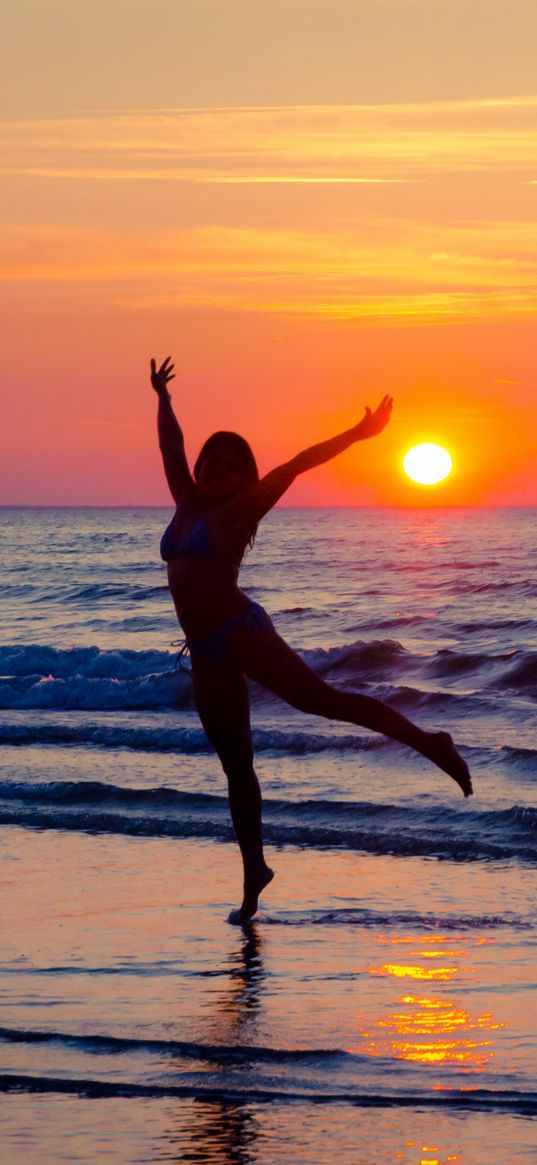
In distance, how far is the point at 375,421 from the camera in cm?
624

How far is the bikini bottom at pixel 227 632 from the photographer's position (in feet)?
21.5

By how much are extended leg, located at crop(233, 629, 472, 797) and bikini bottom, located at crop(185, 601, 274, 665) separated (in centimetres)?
3

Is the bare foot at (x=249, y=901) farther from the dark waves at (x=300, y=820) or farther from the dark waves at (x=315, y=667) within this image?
the dark waves at (x=315, y=667)

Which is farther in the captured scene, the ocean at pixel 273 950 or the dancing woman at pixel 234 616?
the dancing woman at pixel 234 616

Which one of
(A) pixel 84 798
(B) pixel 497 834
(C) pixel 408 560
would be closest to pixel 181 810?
(A) pixel 84 798

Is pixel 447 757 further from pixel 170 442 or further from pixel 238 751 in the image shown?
pixel 170 442

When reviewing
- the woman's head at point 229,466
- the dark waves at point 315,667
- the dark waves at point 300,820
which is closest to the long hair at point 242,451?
the woman's head at point 229,466

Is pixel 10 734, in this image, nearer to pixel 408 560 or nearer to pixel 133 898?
pixel 133 898

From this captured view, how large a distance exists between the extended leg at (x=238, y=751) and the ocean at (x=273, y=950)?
19cm

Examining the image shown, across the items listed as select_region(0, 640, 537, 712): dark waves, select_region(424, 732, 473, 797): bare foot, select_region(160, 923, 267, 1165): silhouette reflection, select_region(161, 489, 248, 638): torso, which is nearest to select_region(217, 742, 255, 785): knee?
select_region(161, 489, 248, 638): torso

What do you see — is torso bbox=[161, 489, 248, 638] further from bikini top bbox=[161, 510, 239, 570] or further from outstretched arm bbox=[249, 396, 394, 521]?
outstretched arm bbox=[249, 396, 394, 521]

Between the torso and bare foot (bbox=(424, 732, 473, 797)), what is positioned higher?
the torso

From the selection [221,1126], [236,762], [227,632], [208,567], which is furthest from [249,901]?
[221,1126]

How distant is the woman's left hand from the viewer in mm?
6188
